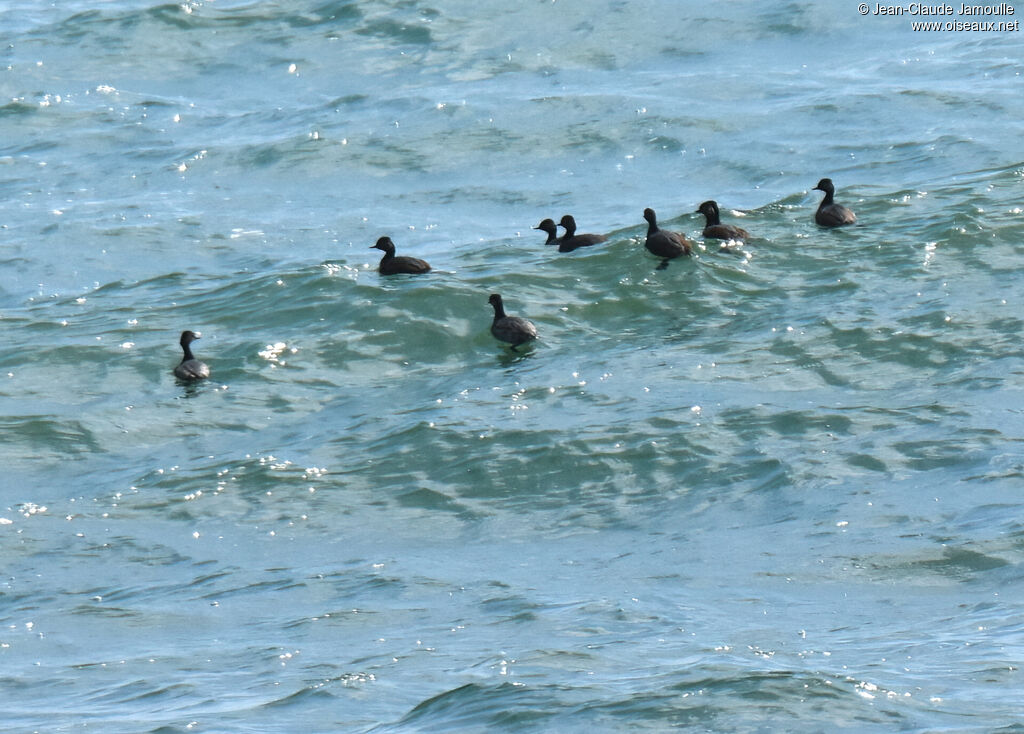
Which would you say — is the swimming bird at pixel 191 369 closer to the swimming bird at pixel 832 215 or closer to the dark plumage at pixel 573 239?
the dark plumage at pixel 573 239

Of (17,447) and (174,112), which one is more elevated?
(174,112)

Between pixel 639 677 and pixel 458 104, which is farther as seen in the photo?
pixel 458 104

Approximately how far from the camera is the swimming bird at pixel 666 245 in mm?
18047

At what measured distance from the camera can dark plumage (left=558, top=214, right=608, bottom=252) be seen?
1872cm

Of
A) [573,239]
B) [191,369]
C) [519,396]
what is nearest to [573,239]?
[573,239]

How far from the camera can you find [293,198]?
884 inches

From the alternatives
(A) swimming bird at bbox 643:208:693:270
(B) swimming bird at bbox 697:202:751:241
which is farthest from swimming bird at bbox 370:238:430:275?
(B) swimming bird at bbox 697:202:751:241

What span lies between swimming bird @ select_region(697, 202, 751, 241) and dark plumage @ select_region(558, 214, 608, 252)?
1.25 meters

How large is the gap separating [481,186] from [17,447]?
9220 mm

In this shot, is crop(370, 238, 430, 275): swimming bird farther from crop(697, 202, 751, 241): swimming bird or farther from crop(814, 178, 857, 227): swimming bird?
crop(814, 178, 857, 227): swimming bird

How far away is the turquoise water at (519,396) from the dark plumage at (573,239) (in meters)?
0.16

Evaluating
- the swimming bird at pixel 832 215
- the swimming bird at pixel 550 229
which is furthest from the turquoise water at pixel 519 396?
the swimming bird at pixel 550 229

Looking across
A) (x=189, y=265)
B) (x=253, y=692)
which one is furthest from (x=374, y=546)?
(x=189, y=265)

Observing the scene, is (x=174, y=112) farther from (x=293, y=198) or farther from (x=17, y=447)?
(x=17, y=447)
